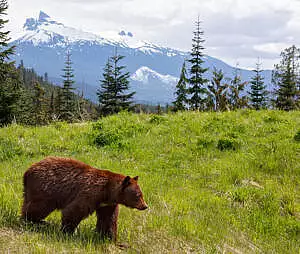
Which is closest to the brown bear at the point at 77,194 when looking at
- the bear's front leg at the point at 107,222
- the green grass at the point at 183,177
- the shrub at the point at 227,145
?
the bear's front leg at the point at 107,222

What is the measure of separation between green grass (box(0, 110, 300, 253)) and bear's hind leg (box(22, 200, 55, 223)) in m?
0.13

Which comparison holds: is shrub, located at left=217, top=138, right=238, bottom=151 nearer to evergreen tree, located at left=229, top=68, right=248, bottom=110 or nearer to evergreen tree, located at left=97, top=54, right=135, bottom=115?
evergreen tree, located at left=229, top=68, right=248, bottom=110

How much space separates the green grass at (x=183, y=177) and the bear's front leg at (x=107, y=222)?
0.16m

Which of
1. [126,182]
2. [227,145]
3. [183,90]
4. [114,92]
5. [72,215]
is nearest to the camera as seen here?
[72,215]

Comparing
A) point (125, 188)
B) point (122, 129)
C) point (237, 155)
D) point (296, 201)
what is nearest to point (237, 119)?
point (237, 155)

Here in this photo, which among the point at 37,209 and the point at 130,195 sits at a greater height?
the point at 130,195

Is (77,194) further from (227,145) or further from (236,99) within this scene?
(236,99)

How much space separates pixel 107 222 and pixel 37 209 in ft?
3.04

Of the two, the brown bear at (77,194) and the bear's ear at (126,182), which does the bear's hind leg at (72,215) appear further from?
the bear's ear at (126,182)

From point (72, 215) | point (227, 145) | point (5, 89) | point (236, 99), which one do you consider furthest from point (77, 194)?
point (5, 89)

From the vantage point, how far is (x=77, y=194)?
14.5ft

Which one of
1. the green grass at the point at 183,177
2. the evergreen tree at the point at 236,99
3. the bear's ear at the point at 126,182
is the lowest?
the green grass at the point at 183,177

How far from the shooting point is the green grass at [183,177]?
4.70 m

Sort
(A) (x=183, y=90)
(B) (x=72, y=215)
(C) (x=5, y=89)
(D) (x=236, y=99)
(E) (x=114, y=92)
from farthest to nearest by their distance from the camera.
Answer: (E) (x=114, y=92) < (A) (x=183, y=90) < (C) (x=5, y=89) < (D) (x=236, y=99) < (B) (x=72, y=215)
